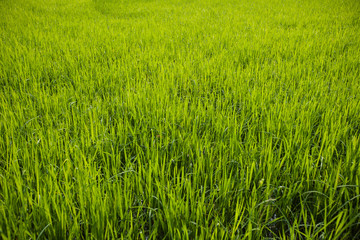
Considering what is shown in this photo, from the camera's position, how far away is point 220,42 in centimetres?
356

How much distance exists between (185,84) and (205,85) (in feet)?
0.63

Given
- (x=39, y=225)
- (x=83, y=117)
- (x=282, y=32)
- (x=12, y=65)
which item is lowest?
(x=39, y=225)

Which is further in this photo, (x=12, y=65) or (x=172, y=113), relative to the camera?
(x=12, y=65)

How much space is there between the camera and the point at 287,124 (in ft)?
4.60

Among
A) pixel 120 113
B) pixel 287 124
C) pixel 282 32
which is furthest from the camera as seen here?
pixel 282 32

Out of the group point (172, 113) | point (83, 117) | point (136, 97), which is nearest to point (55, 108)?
point (83, 117)

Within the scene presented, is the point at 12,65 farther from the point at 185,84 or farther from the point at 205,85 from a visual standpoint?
the point at 205,85

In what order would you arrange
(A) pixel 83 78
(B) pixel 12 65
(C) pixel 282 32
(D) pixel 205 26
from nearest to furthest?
(A) pixel 83 78
(B) pixel 12 65
(C) pixel 282 32
(D) pixel 205 26

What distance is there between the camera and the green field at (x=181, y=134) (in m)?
0.86

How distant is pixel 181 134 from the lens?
1.43m

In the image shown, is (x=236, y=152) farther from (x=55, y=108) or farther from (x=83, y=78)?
(x=83, y=78)

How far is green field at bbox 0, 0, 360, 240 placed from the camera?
0.86 m

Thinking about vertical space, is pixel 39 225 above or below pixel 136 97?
below

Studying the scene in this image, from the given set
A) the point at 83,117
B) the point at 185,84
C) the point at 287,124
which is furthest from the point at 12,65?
the point at 287,124
